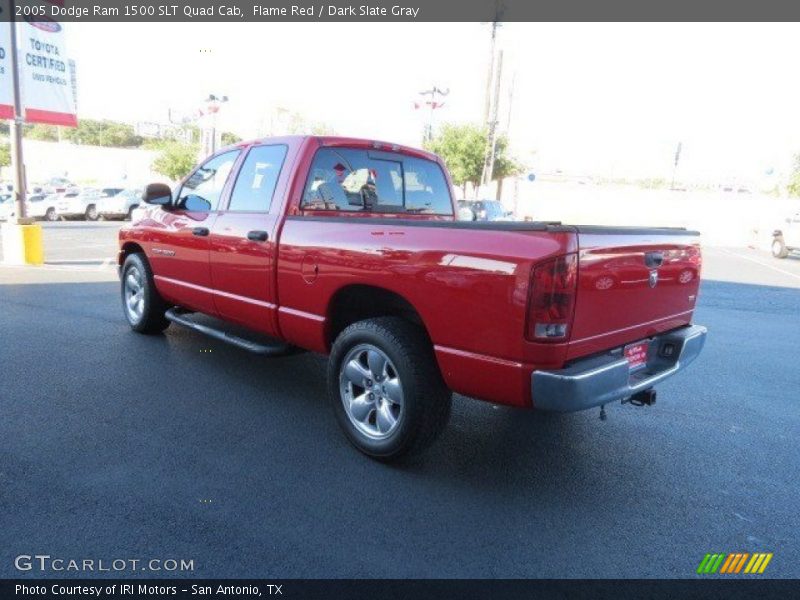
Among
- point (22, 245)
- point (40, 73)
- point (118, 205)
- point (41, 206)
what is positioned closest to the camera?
point (22, 245)

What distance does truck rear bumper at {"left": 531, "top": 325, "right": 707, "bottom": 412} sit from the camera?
2771mm

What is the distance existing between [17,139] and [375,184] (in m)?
8.93

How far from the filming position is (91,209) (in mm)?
26344

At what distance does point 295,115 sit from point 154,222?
269ft

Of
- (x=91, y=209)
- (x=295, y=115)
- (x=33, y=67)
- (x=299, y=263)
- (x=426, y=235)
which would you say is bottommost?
(x=91, y=209)

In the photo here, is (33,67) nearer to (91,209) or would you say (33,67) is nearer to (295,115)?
(91,209)

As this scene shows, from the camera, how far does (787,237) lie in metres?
19.7

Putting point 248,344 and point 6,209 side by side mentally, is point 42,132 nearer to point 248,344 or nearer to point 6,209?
point 6,209

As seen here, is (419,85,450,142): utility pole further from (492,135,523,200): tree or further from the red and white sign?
the red and white sign

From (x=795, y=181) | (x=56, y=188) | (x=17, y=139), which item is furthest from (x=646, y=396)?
(x=795, y=181)

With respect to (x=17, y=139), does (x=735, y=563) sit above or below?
below
